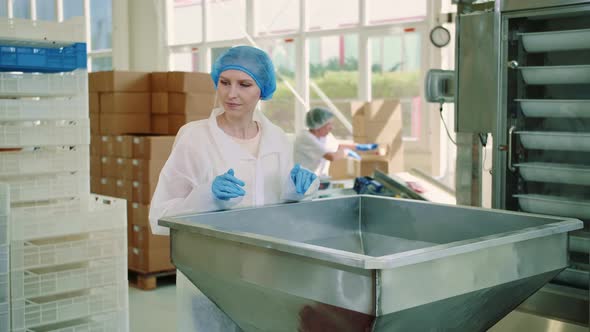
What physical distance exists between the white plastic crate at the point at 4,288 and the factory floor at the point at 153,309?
133 cm

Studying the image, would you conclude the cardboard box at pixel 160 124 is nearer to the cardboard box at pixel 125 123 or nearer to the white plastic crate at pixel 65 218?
the cardboard box at pixel 125 123

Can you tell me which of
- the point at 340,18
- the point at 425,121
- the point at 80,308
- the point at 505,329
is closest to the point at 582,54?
the point at 505,329

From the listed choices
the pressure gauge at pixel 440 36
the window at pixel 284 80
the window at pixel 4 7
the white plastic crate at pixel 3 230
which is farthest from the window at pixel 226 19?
the white plastic crate at pixel 3 230

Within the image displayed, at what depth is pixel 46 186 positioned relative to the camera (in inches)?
123

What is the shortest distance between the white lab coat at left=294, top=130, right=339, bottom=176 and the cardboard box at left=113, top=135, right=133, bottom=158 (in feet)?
5.07

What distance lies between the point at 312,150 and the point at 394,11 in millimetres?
1974

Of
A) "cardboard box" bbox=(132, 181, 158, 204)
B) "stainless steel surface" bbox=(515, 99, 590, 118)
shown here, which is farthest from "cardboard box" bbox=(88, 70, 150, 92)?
"stainless steel surface" bbox=(515, 99, 590, 118)

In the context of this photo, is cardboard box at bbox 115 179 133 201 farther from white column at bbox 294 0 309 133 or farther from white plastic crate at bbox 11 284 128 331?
white column at bbox 294 0 309 133

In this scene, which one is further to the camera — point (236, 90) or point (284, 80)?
point (284, 80)

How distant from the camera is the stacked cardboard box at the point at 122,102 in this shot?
530cm

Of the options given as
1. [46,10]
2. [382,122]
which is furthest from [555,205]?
[46,10]

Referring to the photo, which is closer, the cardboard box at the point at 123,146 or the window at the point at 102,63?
the cardboard box at the point at 123,146

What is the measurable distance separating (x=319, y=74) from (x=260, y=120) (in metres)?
5.76

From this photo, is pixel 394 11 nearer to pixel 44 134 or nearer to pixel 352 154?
pixel 352 154
